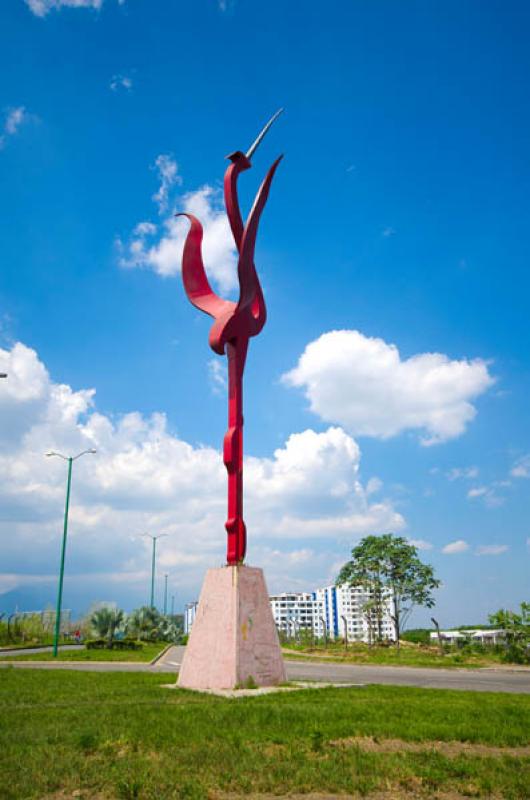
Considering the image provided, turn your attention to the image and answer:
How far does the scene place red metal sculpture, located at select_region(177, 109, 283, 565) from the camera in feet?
43.4

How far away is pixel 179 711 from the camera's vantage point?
7.95 m

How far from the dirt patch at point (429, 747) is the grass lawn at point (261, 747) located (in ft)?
0.04

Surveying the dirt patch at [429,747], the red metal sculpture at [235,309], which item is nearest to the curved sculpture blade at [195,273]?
the red metal sculpture at [235,309]

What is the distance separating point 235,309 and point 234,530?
16.2 ft

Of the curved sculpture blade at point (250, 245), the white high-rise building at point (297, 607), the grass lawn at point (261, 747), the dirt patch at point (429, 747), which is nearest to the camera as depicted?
the grass lawn at point (261, 747)

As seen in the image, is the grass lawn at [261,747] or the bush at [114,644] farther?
the bush at [114,644]

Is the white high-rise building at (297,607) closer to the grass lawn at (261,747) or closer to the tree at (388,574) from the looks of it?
the tree at (388,574)

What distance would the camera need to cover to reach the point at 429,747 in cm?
612

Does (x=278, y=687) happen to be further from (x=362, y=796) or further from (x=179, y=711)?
(x=362, y=796)

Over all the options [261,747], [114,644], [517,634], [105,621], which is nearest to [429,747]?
[261,747]

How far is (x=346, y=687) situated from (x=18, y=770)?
25.7 feet

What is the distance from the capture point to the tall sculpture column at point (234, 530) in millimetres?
11672

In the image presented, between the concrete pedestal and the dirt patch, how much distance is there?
5.38 metres

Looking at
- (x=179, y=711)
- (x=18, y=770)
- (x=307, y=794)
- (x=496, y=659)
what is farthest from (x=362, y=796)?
(x=496, y=659)
